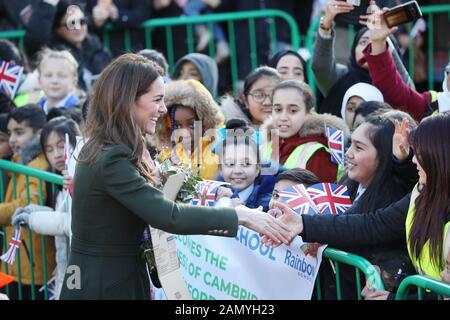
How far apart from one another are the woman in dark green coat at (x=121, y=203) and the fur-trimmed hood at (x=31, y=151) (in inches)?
102

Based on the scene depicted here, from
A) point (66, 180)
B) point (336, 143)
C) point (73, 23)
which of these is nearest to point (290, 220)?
point (336, 143)

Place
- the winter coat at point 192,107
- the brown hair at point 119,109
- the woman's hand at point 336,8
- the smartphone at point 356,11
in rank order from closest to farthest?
the brown hair at point 119,109 < the winter coat at point 192,107 < the smartphone at point 356,11 < the woman's hand at point 336,8

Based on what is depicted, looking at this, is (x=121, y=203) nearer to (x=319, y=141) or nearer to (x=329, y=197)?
(x=329, y=197)

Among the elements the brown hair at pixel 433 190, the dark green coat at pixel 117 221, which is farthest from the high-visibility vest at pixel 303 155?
the dark green coat at pixel 117 221

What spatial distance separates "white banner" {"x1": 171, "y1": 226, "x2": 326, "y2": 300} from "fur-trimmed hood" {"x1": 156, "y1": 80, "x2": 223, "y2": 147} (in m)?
1.30

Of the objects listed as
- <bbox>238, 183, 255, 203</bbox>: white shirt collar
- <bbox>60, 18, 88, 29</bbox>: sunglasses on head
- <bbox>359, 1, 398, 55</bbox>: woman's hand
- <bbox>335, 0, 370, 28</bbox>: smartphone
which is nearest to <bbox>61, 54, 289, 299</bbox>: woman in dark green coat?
<bbox>238, 183, 255, 203</bbox>: white shirt collar

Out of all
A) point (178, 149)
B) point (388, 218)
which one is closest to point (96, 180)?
point (388, 218)

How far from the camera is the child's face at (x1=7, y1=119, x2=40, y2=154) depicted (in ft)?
23.6

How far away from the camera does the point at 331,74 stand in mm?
7211

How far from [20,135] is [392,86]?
2.86 metres

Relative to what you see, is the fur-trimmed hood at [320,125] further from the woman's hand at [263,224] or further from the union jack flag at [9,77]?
the union jack flag at [9,77]

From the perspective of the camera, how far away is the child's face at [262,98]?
6977mm

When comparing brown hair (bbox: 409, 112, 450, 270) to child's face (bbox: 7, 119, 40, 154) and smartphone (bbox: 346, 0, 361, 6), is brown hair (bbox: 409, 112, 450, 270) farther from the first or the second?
Result: child's face (bbox: 7, 119, 40, 154)

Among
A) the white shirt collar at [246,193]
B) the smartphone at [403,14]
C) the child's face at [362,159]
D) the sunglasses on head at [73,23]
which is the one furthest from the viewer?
the sunglasses on head at [73,23]
